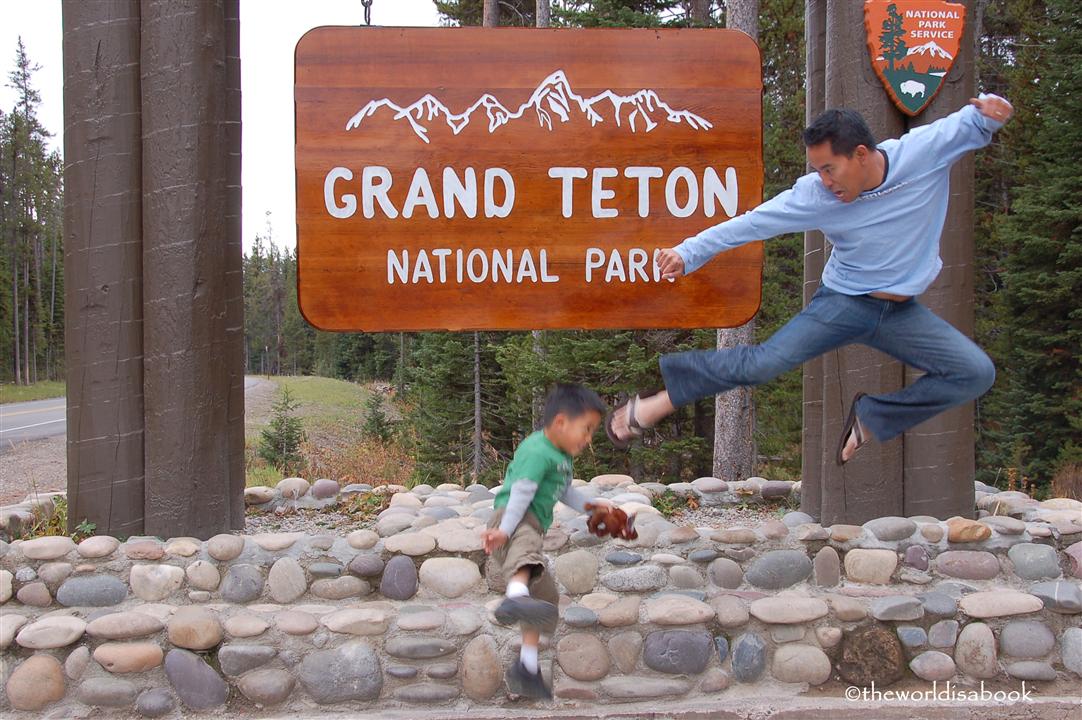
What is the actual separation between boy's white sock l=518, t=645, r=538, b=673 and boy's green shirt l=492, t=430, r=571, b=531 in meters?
0.46

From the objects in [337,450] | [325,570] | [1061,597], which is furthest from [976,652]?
[337,450]

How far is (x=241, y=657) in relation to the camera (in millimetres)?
4586

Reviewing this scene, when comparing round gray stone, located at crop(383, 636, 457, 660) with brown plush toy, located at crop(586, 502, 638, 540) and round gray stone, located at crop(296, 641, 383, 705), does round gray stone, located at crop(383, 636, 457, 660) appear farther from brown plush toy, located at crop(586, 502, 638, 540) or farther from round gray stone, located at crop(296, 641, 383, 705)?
brown plush toy, located at crop(586, 502, 638, 540)

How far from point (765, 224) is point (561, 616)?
230 cm

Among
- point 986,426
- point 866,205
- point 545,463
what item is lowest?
point 986,426

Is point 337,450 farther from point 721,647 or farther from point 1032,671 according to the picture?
point 1032,671

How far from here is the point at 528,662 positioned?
11.6ft

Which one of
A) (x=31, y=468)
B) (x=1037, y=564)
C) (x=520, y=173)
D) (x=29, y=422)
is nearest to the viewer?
(x=1037, y=564)

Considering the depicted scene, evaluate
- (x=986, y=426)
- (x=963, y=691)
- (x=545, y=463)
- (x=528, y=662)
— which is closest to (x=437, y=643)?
(x=528, y=662)

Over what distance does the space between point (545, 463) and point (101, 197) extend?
10.4 ft

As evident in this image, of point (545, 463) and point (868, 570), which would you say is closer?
point (545, 463)

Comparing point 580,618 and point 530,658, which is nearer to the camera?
point 530,658

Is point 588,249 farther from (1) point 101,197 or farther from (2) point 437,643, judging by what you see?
(1) point 101,197

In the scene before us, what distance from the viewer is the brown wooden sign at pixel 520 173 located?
518 cm
